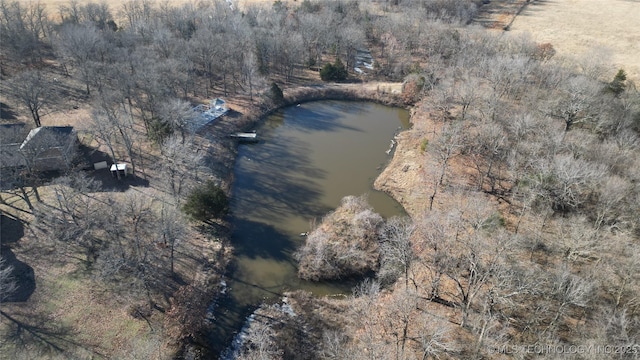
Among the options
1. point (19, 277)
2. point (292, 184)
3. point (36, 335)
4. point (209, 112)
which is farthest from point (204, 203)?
point (209, 112)

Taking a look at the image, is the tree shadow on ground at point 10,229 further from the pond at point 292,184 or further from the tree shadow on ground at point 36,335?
the pond at point 292,184

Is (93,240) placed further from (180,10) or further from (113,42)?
(180,10)

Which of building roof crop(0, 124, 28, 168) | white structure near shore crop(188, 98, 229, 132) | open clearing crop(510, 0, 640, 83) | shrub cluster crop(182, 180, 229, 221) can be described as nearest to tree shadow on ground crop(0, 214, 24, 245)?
building roof crop(0, 124, 28, 168)

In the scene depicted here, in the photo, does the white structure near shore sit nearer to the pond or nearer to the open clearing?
the pond

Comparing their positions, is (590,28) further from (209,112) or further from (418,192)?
(209,112)

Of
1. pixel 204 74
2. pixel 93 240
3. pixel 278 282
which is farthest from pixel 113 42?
pixel 278 282
